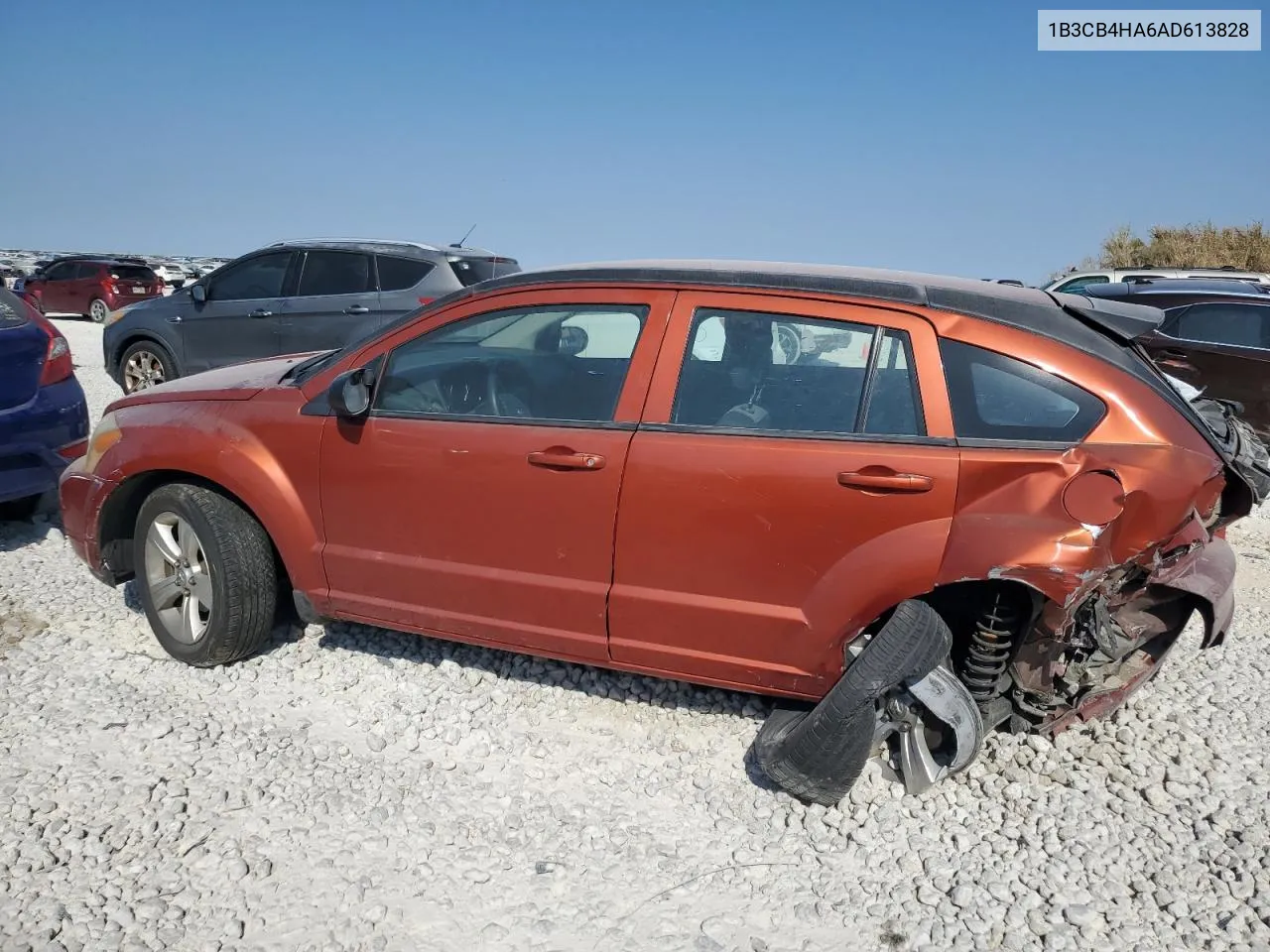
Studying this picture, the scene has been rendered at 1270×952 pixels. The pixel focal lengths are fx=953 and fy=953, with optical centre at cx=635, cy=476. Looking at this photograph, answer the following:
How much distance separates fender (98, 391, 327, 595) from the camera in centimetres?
377

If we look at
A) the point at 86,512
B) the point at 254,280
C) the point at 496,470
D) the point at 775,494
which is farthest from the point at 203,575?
the point at 254,280

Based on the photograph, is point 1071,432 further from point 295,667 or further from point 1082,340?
point 295,667

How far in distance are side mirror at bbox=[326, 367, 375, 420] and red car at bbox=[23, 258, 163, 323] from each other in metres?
21.6

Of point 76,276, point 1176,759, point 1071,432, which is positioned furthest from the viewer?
point 76,276

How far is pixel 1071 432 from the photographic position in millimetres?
2949

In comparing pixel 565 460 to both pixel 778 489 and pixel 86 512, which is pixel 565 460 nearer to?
pixel 778 489

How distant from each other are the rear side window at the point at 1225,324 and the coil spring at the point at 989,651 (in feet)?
21.6

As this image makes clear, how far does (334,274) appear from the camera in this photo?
9227 millimetres

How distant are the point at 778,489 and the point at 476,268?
22.5ft

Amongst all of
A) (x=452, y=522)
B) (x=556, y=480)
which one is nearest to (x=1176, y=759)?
(x=556, y=480)

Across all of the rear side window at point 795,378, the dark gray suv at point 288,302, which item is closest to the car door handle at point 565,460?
the rear side window at point 795,378

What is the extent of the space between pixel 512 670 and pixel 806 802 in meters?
1.40

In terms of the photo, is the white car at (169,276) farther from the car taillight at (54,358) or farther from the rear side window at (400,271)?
the car taillight at (54,358)

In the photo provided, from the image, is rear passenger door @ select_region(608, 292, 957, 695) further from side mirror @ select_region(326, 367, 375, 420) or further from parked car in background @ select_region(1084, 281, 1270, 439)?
parked car in background @ select_region(1084, 281, 1270, 439)
